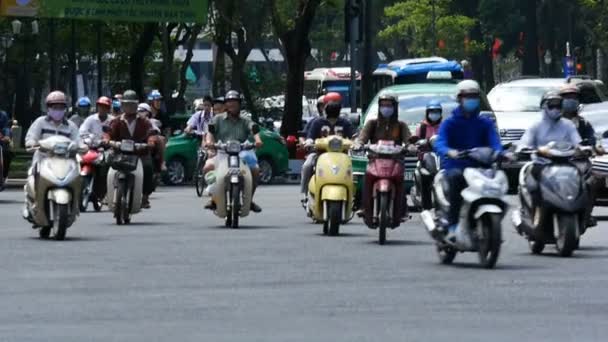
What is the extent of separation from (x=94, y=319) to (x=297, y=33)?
34.7m

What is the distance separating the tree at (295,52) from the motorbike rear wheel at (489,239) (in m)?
29.8

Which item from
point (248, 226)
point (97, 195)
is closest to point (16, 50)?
point (97, 195)

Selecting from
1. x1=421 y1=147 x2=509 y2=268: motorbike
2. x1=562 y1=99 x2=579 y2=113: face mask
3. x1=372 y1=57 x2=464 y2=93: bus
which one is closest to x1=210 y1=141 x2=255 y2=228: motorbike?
x1=562 y1=99 x2=579 y2=113: face mask

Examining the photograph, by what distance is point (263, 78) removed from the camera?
5500cm

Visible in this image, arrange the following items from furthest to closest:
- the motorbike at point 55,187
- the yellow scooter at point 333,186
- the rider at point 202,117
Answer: the rider at point 202,117, the yellow scooter at point 333,186, the motorbike at point 55,187

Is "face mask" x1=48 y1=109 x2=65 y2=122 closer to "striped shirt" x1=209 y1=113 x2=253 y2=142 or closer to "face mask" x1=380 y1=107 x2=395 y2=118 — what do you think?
"striped shirt" x1=209 y1=113 x2=253 y2=142

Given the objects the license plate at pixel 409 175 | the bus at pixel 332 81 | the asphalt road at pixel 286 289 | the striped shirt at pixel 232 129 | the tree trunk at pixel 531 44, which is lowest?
the asphalt road at pixel 286 289

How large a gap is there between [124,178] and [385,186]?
17.9 feet

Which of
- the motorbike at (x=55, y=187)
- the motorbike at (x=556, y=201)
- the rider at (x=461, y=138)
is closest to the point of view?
Answer: the rider at (x=461, y=138)

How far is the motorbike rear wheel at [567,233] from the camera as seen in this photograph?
19.7 metres

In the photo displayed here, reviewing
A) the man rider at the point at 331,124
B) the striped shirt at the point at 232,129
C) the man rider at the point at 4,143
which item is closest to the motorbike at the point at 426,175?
the man rider at the point at 331,124

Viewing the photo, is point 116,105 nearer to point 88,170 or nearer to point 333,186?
point 88,170

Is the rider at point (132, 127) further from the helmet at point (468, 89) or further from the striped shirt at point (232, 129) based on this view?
the helmet at point (468, 89)

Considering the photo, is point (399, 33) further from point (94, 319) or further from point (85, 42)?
point (94, 319)
